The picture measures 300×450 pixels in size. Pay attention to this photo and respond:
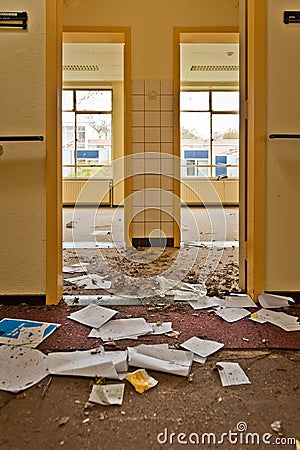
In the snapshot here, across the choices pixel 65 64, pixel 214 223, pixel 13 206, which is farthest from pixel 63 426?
pixel 65 64

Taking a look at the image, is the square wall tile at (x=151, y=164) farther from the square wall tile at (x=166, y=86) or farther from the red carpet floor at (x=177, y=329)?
the red carpet floor at (x=177, y=329)

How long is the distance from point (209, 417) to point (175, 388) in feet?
0.55

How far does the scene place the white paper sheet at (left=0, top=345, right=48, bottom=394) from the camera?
119 cm

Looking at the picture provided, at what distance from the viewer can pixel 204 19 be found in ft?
12.4

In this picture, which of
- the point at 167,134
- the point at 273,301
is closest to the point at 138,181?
the point at 167,134

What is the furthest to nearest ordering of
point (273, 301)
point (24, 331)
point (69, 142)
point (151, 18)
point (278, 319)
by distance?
1. point (69, 142)
2. point (151, 18)
3. point (273, 301)
4. point (278, 319)
5. point (24, 331)

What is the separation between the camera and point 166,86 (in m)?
Answer: 3.85

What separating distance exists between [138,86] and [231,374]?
316cm

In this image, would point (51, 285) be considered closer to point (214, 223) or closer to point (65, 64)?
point (214, 223)

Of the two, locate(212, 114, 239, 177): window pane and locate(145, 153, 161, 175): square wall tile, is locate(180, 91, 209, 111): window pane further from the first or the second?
locate(145, 153, 161, 175): square wall tile

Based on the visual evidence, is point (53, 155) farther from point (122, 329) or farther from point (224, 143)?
point (224, 143)

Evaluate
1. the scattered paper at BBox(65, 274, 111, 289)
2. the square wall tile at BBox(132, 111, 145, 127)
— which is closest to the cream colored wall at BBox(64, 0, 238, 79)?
the square wall tile at BBox(132, 111, 145, 127)

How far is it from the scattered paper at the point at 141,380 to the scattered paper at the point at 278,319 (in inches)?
26.8

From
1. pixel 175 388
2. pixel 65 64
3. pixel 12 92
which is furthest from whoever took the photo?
pixel 65 64
